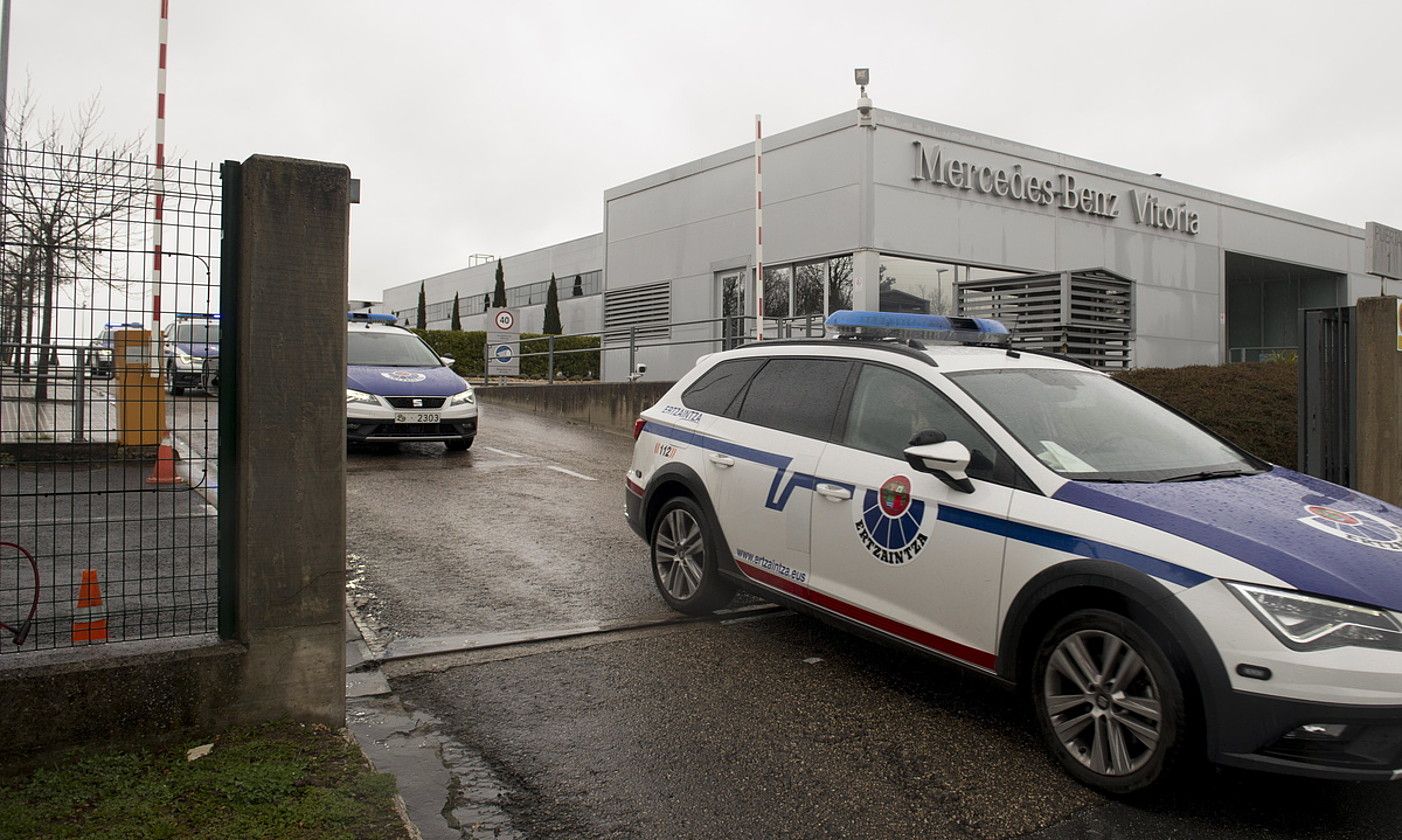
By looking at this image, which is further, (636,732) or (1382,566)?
(636,732)

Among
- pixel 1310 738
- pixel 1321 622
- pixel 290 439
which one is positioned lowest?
pixel 1310 738

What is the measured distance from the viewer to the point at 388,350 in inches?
535

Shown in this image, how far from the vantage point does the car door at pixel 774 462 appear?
507 cm

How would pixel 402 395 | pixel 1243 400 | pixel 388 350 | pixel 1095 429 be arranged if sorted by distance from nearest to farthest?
pixel 1095 429 < pixel 1243 400 < pixel 402 395 < pixel 388 350

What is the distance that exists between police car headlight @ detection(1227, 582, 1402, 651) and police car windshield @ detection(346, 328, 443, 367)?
11.6 meters

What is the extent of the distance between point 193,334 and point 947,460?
2918mm

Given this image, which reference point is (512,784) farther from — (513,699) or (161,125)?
(161,125)

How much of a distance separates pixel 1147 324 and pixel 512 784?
64.9 ft

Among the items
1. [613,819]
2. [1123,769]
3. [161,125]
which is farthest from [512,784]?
[161,125]

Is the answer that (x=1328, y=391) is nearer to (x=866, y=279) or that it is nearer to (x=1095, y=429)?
(x=1095, y=429)

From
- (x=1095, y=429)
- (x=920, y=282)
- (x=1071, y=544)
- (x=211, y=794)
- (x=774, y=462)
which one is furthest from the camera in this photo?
(x=920, y=282)

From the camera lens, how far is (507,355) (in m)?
23.6

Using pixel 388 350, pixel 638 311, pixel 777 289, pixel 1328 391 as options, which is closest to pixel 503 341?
pixel 638 311

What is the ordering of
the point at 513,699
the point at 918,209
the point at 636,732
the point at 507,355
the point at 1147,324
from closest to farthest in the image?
the point at 636,732 < the point at 513,699 < the point at 918,209 < the point at 1147,324 < the point at 507,355
